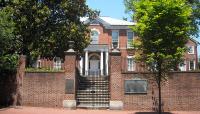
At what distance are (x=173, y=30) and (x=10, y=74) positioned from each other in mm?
11071

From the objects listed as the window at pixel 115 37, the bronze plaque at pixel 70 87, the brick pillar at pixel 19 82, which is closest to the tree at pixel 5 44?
the brick pillar at pixel 19 82

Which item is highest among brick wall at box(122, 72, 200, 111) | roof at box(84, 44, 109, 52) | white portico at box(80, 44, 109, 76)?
roof at box(84, 44, 109, 52)

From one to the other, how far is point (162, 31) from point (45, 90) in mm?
8474

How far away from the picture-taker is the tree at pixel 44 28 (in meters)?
31.2

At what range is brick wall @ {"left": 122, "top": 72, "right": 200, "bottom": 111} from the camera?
82.7 feet

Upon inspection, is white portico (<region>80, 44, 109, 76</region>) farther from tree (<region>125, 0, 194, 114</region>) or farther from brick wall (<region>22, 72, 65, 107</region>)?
tree (<region>125, 0, 194, 114</region>)

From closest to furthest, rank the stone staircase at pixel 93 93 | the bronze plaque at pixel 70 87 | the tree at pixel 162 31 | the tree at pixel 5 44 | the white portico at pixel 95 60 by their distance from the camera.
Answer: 1. the tree at pixel 162 31
2. the tree at pixel 5 44
3. the bronze plaque at pixel 70 87
4. the stone staircase at pixel 93 93
5. the white portico at pixel 95 60

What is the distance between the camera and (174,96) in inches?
993

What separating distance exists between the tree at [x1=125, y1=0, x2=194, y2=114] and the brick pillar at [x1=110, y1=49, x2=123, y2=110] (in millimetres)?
3927

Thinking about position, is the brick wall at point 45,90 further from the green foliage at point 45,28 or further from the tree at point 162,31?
the tree at point 162,31

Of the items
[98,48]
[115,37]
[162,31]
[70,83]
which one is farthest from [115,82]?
[115,37]

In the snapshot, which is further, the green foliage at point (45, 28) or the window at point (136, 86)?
the green foliage at point (45, 28)

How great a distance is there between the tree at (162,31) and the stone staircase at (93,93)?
17.5ft

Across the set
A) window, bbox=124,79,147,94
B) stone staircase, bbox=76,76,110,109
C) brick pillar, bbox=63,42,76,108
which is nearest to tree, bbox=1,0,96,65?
stone staircase, bbox=76,76,110,109
